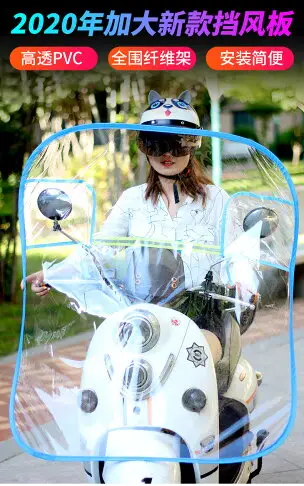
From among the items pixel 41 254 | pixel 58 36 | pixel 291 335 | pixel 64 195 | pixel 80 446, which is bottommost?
pixel 80 446

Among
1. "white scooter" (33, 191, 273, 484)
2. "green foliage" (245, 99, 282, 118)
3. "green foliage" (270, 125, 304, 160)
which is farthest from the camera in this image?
"green foliage" (245, 99, 282, 118)

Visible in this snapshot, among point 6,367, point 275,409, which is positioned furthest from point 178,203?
point 6,367

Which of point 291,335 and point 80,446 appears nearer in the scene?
point 80,446

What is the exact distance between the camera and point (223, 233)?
311cm

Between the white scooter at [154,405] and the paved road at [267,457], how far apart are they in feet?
0.59

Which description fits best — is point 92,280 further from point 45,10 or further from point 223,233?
point 45,10

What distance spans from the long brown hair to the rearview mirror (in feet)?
0.69

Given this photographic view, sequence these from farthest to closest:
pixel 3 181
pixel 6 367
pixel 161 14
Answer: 1. pixel 3 181
2. pixel 6 367
3. pixel 161 14

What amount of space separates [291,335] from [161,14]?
2.35 meters

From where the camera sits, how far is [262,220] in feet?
9.93

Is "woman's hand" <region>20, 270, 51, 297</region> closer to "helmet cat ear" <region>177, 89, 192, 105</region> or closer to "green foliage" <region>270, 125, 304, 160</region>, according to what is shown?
"helmet cat ear" <region>177, 89, 192, 105</region>

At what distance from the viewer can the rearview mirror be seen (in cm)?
303

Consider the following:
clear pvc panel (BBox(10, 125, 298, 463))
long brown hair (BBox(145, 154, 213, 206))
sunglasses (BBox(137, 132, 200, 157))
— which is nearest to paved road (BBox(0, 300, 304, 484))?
clear pvc panel (BBox(10, 125, 298, 463))

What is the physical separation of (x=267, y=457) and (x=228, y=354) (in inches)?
57.6
